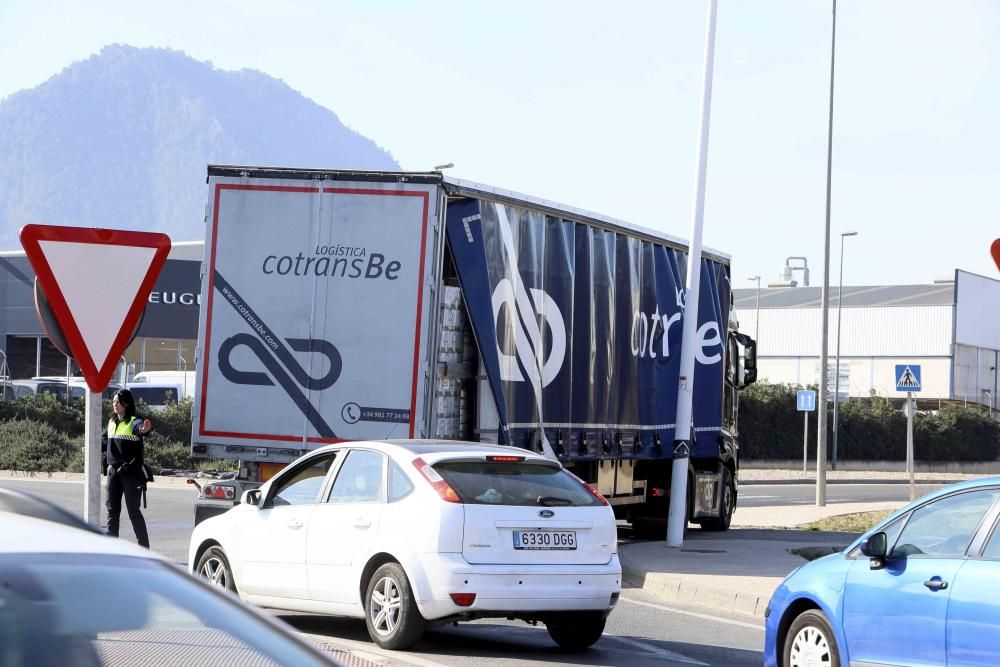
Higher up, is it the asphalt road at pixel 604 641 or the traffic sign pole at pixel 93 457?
the traffic sign pole at pixel 93 457

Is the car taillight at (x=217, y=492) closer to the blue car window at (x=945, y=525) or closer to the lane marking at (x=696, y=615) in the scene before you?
the lane marking at (x=696, y=615)

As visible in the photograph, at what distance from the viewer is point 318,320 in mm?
14000

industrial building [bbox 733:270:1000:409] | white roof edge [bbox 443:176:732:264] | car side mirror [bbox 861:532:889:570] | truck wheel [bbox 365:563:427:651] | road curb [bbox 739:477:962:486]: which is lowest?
road curb [bbox 739:477:962:486]

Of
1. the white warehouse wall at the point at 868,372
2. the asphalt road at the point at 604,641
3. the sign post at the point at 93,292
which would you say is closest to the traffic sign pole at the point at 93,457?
the sign post at the point at 93,292

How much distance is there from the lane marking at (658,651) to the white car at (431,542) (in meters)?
0.46

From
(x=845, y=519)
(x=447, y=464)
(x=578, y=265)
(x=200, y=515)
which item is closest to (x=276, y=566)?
(x=447, y=464)

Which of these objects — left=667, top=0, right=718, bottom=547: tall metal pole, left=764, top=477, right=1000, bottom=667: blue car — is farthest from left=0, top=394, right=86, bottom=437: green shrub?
left=764, top=477, right=1000, bottom=667: blue car

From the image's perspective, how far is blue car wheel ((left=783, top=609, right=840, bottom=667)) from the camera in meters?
8.08

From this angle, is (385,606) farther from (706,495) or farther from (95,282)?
(706,495)

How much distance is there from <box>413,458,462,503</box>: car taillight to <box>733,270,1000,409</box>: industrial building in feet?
191

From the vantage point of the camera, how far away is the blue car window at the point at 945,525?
738 centimetres

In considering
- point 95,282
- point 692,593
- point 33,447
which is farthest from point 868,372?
point 95,282

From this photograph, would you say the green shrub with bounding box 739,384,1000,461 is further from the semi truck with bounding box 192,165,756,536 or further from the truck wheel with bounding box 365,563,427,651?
the truck wheel with bounding box 365,563,427,651

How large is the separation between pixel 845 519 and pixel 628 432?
944cm
